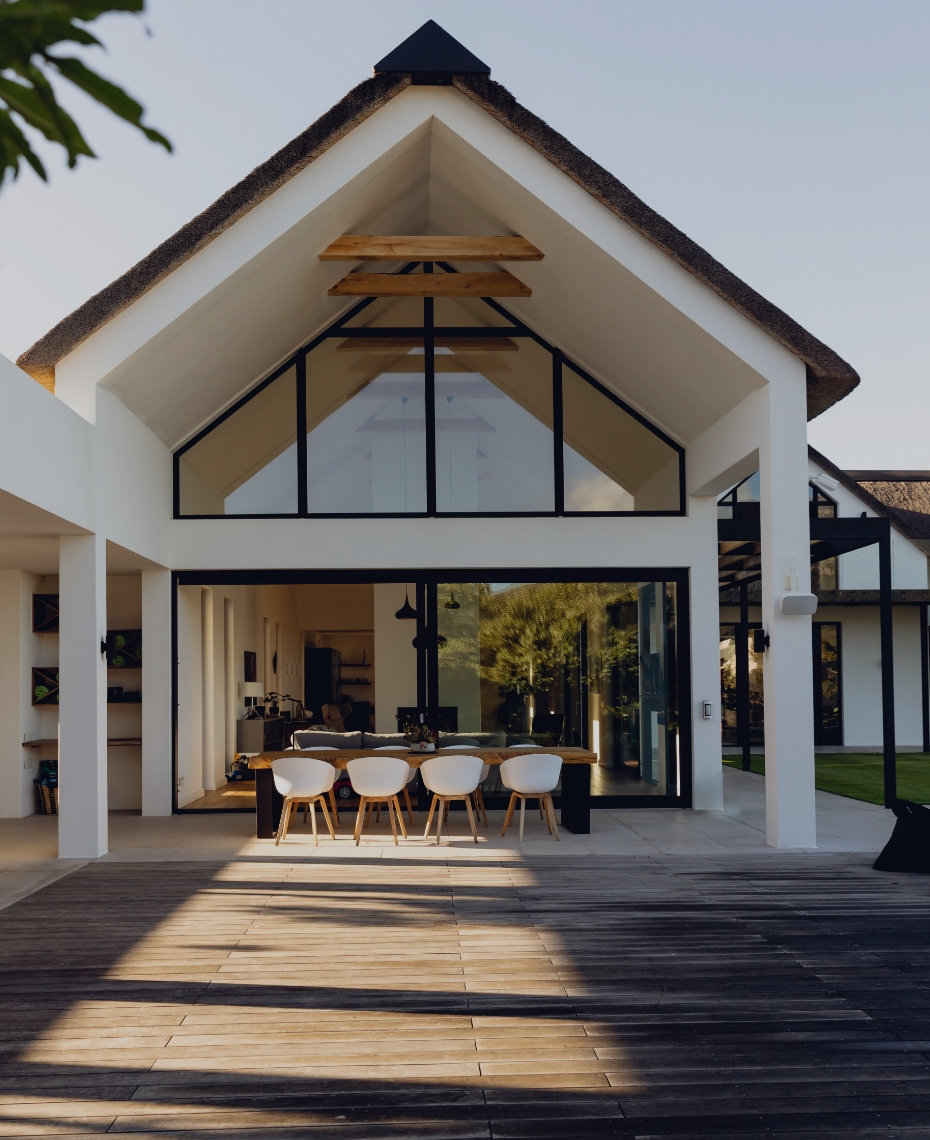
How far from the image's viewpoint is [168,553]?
962 cm

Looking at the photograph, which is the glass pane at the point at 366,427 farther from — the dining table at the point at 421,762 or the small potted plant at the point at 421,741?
the dining table at the point at 421,762

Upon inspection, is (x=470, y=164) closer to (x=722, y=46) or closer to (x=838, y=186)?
(x=722, y=46)

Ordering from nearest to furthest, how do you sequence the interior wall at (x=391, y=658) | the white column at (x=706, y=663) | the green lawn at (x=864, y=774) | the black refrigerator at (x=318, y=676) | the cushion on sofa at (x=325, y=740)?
the cushion on sofa at (x=325, y=740)
the white column at (x=706, y=663)
the interior wall at (x=391, y=658)
the green lawn at (x=864, y=774)
the black refrigerator at (x=318, y=676)

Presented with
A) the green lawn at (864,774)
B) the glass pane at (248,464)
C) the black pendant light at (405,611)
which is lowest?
the green lawn at (864,774)

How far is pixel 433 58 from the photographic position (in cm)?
770

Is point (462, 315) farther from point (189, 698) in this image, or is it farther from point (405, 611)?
point (189, 698)

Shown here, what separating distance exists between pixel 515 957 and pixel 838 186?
10812 millimetres

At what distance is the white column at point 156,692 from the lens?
9.55m

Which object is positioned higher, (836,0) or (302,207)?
(836,0)

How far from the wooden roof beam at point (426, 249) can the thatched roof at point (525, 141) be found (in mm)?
893

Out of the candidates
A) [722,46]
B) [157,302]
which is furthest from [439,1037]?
[722,46]

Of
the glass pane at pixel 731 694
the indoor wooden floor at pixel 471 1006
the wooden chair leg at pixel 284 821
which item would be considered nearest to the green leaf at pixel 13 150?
the indoor wooden floor at pixel 471 1006

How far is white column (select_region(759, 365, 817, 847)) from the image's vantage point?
7.44 meters

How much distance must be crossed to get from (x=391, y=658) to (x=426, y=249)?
401cm
